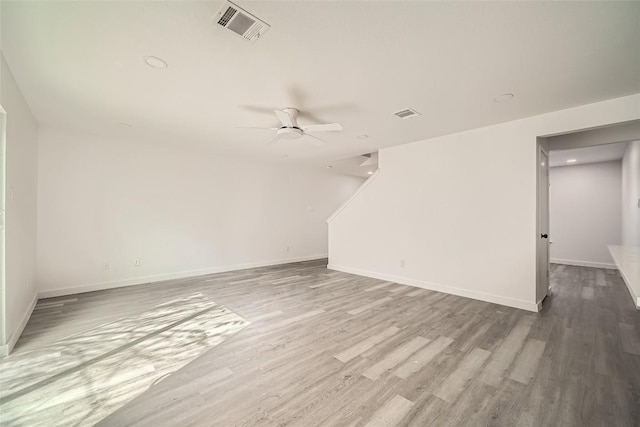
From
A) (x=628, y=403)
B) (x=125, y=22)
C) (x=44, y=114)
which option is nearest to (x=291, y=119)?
(x=125, y=22)

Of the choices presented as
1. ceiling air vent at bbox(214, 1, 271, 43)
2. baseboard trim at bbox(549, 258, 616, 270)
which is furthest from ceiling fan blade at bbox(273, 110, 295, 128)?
baseboard trim at bbox(549, 258, 616, 270)

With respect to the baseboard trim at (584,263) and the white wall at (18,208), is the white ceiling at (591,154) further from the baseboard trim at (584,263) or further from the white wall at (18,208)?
the white wall at (18,208)

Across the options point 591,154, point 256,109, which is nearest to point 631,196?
point 591,154

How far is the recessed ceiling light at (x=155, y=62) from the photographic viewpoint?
2162 mm

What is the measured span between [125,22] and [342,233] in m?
4.80

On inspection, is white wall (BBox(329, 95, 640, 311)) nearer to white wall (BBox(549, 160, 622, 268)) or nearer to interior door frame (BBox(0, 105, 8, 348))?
white wall (BBox(549, 160, 622, 268))

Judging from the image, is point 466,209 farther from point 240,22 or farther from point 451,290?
point 240,22

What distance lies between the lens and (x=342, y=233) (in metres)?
5.78

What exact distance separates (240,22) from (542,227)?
4.60m

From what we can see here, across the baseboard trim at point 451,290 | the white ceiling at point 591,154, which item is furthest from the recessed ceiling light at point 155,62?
the white ceiling at point 591,154

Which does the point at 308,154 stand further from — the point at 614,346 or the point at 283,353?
the point at 614,346

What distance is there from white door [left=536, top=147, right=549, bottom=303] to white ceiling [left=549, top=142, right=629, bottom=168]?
148cm

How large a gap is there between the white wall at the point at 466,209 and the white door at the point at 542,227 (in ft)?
0.78

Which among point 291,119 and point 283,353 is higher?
point 291,119
